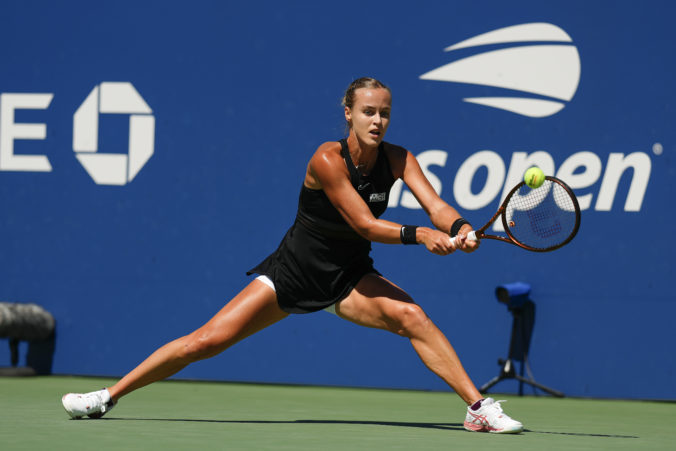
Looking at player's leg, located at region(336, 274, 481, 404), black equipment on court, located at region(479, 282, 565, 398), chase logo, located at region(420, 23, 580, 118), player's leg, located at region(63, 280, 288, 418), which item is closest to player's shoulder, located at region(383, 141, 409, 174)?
player's leg, located at region(336, 274, 481, 404)

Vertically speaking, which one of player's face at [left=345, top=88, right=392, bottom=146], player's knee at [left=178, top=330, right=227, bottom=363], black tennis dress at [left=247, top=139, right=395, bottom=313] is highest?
player's face at [left=345, top=88, right=392, bottom=146]

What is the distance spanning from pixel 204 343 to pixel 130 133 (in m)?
2.84

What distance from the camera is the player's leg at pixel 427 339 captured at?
3938 mm

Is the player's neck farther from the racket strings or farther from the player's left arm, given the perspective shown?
the racket strings

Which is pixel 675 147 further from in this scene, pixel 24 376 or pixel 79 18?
pixel 24 376

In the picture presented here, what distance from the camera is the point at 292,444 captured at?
138 inches

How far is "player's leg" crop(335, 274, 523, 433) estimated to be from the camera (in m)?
3.94

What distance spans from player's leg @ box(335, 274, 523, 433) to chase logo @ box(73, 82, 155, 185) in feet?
9.45

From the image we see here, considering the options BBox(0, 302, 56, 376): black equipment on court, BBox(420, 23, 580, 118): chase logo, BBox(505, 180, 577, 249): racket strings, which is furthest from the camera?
BBox(0, 302, 56, 376): black equipment on court

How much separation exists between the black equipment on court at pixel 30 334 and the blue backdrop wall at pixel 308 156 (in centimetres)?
10

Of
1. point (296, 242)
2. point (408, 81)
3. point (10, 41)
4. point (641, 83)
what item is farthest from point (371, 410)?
point (10, 41)

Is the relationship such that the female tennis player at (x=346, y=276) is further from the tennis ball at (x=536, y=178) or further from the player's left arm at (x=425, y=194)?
the tennis ball at (x=536, y=178)

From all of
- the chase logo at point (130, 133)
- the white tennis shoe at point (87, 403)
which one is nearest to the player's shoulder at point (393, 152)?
the white tennis shoe at point (87, 403)

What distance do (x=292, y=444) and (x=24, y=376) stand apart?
357cm
